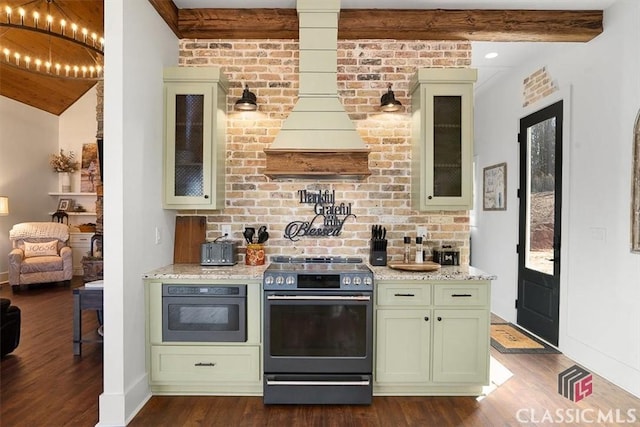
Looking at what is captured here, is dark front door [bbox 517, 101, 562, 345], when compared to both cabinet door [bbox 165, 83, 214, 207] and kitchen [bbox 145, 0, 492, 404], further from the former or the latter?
cabinet door [bbox 165, 83, 214, 207]

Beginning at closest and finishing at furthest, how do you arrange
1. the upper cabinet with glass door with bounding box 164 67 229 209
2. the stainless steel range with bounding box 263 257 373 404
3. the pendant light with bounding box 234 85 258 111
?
1. the stainless steel range with bounding box 263 257 373 404
2. the upper cabinet with glass door with bounding box 164 67 229 209
3. the pendant light with bounding box 234 85 258 111

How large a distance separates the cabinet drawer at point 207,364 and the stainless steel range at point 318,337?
0.55 ft

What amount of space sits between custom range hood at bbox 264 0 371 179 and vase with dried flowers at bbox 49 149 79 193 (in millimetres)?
6713

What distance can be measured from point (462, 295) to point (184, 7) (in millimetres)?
3404

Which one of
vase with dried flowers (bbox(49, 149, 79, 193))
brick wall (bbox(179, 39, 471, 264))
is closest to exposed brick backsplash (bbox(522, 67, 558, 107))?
brick wall (bbox(179, 39, 471, 264))

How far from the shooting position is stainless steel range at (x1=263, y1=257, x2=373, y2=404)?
8.73 ft

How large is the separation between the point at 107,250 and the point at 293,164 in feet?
4.84

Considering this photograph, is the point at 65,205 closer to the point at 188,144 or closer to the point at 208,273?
the point at 188,144


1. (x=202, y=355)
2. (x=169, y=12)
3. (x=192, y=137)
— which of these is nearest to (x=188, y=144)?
(x=192, y=137)

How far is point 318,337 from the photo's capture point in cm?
267

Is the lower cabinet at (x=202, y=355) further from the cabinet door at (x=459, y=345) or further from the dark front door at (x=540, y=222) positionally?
the dark front door at (x=540, y=222)

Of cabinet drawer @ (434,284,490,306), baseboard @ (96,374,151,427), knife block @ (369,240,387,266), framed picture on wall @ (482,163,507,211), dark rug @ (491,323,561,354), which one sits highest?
framed picture on wall @ (482,163,507,211)

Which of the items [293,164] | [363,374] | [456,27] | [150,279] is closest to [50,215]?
[150,279]

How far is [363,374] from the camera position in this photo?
8.80ft
